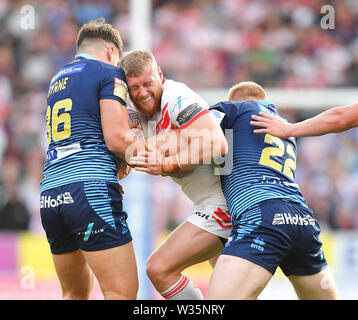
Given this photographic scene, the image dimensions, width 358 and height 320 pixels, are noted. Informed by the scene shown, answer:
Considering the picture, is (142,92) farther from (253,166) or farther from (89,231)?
(89,231)

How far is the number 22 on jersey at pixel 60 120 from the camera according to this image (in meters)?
4.64

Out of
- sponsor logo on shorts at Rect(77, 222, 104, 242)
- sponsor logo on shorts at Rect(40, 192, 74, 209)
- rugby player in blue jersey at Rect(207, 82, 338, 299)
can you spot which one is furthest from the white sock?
sponsor logo on shorts at Rect(40, 192, 74, 209)

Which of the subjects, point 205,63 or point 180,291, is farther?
point 205,63

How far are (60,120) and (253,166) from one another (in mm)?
1504

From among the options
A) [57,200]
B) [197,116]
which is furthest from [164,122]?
A: [57,200]

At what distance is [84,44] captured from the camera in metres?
4.98

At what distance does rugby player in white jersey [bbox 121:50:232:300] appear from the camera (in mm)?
4660

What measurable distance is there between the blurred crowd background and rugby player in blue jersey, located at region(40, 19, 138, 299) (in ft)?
18.5

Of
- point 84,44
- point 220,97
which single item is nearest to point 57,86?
point 84,44

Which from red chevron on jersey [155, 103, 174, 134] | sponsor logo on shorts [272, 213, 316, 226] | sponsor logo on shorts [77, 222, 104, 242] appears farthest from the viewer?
red chevron on jersey [155, 103, 174, 134]

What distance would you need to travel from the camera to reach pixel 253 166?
4559 millimetres

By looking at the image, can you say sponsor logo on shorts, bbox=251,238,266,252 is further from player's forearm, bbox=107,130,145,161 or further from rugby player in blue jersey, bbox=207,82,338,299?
player's forearm, bbox=107,130,145,161

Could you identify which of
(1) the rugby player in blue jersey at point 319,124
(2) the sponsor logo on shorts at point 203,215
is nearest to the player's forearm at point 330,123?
(1) the rugby player in blue jersey at point 319,124

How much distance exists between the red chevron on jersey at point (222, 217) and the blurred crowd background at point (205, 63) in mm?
5442
